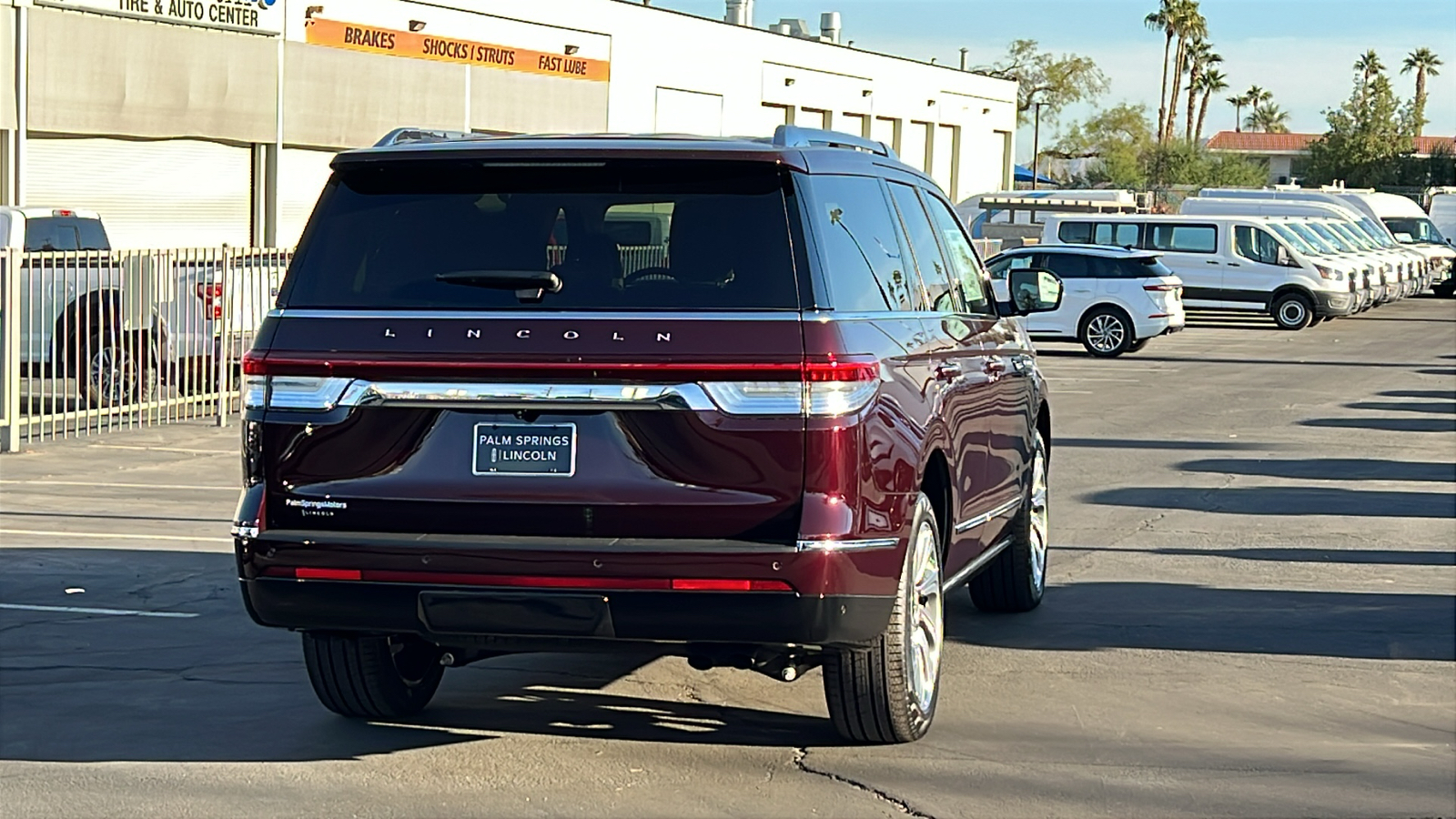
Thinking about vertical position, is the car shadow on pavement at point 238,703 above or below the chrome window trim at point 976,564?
below

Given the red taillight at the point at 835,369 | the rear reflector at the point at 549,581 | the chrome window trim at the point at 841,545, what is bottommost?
the rear reflector at the point at 549,581

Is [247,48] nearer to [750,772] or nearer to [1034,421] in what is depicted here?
[1034,421]

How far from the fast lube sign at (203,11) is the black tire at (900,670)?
2781 centimetres

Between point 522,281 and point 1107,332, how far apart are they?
24.4m

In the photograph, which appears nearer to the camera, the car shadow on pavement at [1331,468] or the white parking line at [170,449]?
the car shadow on pavement at [1331,468]

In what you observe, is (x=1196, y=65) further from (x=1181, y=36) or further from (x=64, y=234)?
(x=64, y=234)

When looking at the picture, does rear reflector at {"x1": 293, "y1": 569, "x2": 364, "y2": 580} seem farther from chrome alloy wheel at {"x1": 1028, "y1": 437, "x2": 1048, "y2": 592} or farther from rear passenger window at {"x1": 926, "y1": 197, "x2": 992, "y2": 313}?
chrome alloy wheel at {"x1": 1028, "y1": 437, "x2": 1048, "y2": 592}

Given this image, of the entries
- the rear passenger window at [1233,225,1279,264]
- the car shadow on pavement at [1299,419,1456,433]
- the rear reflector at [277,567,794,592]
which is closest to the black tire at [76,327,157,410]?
the car shadow on pavement at [1299,419,1456,433]

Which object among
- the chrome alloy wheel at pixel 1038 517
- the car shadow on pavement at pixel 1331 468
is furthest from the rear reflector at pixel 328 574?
the car shadow on pavement at pixel 1331 468

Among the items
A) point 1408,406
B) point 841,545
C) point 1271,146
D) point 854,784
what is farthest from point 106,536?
point 1271,146

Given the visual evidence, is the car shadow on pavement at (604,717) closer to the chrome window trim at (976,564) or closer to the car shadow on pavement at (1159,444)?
the chrome window trim at (976,564)

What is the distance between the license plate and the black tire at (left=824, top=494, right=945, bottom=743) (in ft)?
3.47

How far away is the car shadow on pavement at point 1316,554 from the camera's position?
10.9 m

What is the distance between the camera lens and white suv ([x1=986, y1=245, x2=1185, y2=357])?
29.1 m
